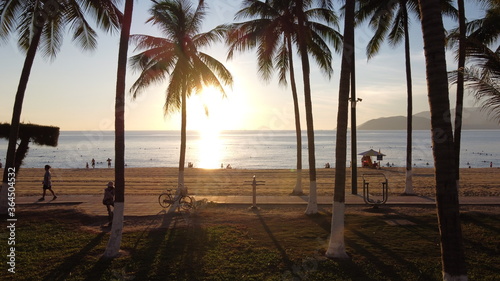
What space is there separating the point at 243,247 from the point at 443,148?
526cm

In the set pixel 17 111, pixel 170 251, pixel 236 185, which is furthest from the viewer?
pixel 236 185

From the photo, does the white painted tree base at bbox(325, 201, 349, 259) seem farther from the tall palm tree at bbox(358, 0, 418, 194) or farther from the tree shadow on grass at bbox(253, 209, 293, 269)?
the tall palm tree at bbox(358, 0, 418, 194)

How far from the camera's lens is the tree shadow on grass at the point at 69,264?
6867 millimetres

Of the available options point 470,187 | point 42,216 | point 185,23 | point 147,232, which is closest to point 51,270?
point 147,232

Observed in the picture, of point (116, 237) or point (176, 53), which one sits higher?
point (176, 53)

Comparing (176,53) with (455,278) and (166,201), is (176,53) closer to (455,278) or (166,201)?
(166,201)

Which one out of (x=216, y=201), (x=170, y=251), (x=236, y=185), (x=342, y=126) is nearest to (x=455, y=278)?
(x=342, y=126)

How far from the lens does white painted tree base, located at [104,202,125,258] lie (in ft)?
26.5

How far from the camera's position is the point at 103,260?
782 centimetres

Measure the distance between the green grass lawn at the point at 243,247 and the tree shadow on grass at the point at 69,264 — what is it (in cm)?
2

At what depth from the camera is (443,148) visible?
4973 millimetres

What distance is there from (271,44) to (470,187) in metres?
14.5

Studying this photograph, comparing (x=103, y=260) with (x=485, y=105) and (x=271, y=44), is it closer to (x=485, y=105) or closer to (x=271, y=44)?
(x=485, y=105)

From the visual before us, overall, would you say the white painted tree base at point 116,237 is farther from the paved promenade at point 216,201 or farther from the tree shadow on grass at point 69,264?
the paved promenade at point 216,201
